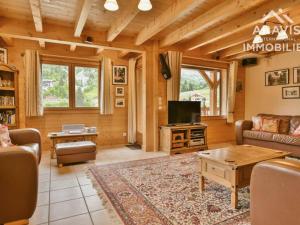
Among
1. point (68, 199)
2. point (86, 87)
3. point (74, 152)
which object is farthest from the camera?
point (86, 87)

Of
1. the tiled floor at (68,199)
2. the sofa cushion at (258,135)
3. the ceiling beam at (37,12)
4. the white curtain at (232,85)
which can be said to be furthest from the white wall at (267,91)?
the ceiling beam at (37,12)

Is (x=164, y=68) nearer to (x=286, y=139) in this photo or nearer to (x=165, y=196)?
(x=286, y=139)

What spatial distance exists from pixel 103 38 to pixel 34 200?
3198 millimetres

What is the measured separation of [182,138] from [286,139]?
2.00 metres

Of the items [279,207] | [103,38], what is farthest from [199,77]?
[279,207]

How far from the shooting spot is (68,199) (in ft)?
7.38

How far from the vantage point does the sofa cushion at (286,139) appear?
3.64 meters

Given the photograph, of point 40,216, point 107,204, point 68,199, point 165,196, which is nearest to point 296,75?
point 165,196

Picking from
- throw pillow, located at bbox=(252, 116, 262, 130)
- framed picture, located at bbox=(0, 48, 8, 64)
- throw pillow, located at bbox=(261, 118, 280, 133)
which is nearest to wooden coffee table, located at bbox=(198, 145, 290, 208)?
throw pillow, located at bbox=(261, 118, 280, 133)

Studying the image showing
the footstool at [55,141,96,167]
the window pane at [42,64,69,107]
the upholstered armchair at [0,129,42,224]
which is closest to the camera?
the upholstered armchair at [0,129,42,224]

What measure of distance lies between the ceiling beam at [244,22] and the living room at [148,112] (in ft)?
0.06

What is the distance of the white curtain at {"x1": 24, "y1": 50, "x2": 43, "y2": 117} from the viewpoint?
13.7ft

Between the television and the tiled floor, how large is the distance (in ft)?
5.91

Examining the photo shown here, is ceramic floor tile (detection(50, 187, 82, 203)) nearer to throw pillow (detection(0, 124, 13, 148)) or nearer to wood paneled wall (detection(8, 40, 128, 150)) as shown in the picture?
throw pillow (detection(0, 124, 13, 148))
